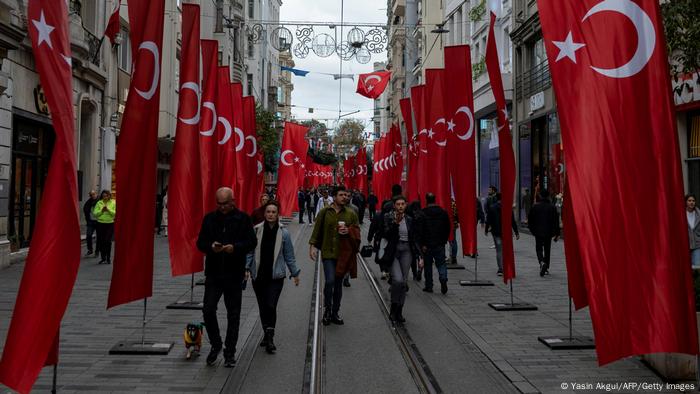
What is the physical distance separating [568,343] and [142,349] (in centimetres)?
474

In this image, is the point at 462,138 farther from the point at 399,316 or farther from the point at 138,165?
the point at 138,165

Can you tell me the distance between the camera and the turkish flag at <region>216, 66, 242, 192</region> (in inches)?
499

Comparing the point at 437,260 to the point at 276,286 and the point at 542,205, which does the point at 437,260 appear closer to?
the point at 542,205

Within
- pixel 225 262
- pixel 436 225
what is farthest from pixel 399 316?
pixel 436 225

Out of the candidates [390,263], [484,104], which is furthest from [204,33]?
[390,263]

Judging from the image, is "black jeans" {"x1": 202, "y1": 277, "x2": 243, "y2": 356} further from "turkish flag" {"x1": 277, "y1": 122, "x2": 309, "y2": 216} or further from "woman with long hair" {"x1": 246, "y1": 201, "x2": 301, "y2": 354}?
"turkish flag" {"x1": 277, "y1": 122, "x2": 309, "y2": 216}

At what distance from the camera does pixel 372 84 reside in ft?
105

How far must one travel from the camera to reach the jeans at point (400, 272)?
8938 mm

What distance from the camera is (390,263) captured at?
941 centimetres

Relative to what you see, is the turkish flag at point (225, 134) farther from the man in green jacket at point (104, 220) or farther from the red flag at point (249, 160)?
the man in green jacket at point (104, 220)

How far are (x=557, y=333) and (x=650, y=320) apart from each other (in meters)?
4.10

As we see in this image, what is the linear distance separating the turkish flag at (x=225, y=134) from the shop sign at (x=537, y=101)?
587 inches

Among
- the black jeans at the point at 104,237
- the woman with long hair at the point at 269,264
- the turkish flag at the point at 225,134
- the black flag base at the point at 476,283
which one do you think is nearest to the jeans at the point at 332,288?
the woman with long hair at the point at 269,264

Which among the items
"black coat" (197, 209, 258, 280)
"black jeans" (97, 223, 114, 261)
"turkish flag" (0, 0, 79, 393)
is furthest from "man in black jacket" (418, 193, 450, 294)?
"black jeans" (97, 223, 114, 261)
